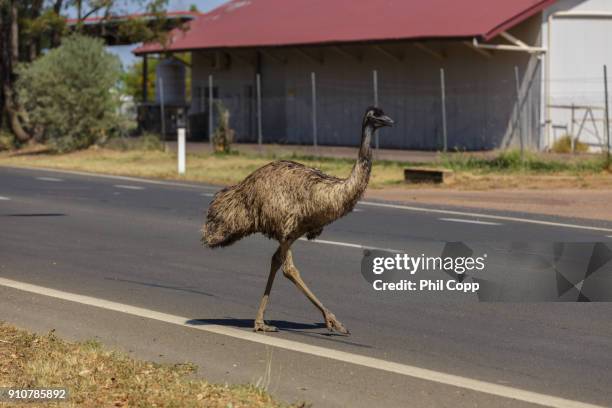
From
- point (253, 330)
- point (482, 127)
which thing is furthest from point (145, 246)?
point (482, 127)

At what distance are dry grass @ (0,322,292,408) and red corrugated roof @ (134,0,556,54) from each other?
2487 cm

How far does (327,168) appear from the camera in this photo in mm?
28984

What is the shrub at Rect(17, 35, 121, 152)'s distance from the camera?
3691 cm

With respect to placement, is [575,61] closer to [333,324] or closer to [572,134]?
[572,134]

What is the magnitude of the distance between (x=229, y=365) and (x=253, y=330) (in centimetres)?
119

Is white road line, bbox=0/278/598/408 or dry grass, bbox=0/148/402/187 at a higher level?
dry grass, bbox=0/148/402/187

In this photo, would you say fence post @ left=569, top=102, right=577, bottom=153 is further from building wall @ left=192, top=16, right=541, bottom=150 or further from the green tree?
the green tree

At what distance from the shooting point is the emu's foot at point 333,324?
8829 mm

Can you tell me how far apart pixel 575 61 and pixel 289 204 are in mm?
26385

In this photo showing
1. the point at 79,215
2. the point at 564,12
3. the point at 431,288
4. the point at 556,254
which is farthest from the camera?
the point at 564,12

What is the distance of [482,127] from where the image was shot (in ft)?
111

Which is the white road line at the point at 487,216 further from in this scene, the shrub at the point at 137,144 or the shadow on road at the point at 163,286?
the shrub at the point at 137,144

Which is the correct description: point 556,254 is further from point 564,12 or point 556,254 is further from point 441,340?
point 564,12

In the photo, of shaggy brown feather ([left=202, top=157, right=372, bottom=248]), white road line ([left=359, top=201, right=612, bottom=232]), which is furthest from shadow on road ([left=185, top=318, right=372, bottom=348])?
white road line ([left=359, top=201, right=612, bottom=232])
